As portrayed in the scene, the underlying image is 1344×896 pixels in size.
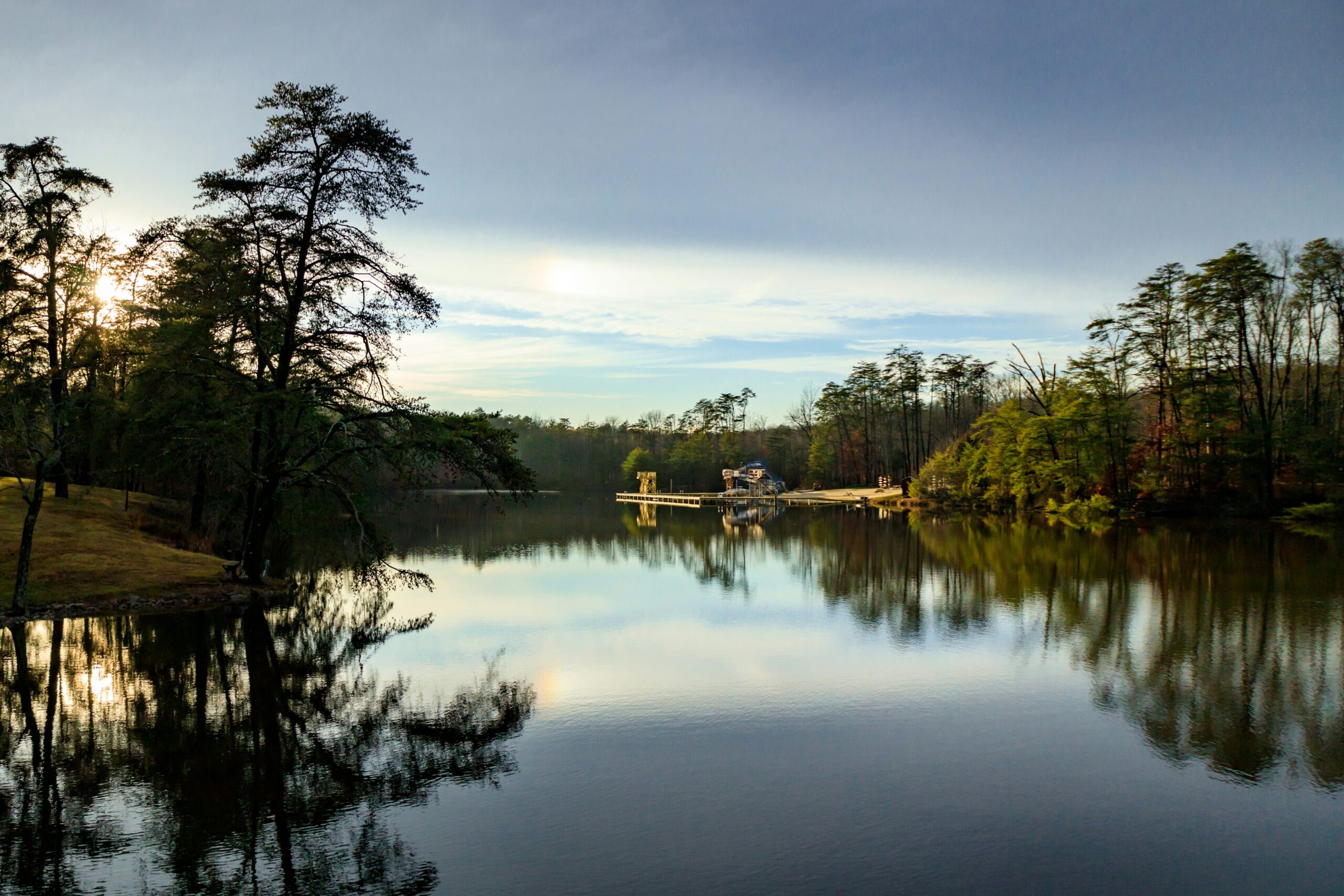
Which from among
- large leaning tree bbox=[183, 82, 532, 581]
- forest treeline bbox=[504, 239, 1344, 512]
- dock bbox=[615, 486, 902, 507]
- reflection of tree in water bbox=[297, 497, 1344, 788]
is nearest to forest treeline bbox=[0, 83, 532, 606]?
large leaning tree bbox=[183, 82, 532, 581]

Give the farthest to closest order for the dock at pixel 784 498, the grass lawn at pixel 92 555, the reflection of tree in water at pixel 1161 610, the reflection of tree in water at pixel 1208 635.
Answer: the dock at pixel 784 498
the grass lawn at pixel 92 555
the reflection of tree in water at pixel 1161 610
the reflection of tree in water at pixel 1208 635

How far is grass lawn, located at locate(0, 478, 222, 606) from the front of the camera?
16.2 metres

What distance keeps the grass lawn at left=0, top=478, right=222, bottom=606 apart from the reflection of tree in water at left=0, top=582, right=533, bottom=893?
92.1 inches

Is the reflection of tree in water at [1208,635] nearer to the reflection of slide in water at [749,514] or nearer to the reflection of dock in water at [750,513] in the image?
the reflection of dock in water at [750,513]

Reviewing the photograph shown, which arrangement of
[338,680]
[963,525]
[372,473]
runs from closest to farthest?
[338,680] → [372,473] → [963,525]

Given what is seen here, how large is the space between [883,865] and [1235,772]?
4.27 m

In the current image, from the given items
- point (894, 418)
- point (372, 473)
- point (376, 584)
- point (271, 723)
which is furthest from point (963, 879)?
point (894, 418)

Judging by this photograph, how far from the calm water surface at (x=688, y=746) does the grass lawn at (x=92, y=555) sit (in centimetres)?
171

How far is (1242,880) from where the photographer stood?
6.01 m

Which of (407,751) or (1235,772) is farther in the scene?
(407,751)

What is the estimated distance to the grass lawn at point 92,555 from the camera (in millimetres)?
16219

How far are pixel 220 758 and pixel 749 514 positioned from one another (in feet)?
149

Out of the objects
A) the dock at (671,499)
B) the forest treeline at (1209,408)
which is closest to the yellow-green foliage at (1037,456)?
the forest treeline at (1209,408)

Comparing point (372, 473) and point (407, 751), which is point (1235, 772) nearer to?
point (407, 751)
